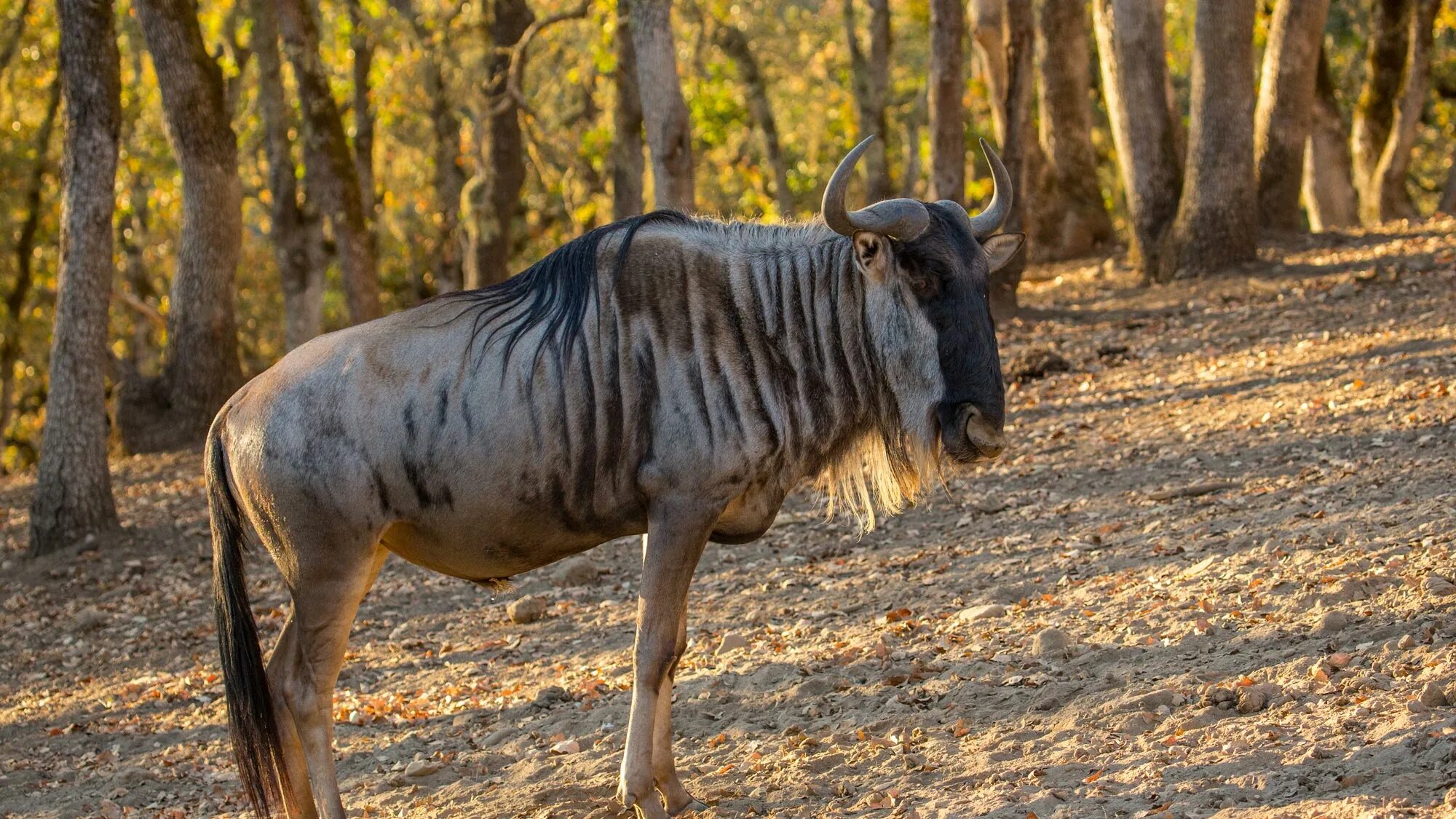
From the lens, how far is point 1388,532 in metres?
6.73

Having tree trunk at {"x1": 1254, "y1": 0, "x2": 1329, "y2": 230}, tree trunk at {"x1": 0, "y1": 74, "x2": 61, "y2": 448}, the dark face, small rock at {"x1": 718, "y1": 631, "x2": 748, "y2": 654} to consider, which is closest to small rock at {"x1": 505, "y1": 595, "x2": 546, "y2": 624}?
small rock at {"x1": 718, "y1": 631, "x2": 748, "y2": 654}

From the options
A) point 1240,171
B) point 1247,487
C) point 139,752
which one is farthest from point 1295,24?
point 139,752

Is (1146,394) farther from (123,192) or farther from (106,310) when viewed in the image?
(123,192)

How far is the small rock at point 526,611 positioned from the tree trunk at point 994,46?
734 cm

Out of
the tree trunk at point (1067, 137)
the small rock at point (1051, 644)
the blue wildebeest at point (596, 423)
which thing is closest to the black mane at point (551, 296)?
the blue wildebeest at point (596, 423)

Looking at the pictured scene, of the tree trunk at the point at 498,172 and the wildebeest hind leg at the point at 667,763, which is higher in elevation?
the tree trunk at the point at 498,172

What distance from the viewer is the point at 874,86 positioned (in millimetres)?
17750

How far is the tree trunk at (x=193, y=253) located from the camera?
13.7 m

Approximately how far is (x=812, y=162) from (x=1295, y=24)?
60.3 feet

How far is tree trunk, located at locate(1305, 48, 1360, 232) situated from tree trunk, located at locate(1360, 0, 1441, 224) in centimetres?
48

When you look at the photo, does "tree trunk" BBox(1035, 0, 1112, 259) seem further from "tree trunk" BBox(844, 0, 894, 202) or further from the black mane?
the black mane

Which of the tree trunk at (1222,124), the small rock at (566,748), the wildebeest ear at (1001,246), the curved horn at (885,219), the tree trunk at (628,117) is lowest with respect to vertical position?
the small rock at (566,748)

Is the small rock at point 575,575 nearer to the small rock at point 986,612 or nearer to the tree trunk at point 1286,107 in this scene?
the small rock at point 986,612

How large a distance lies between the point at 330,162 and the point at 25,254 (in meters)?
9.18
